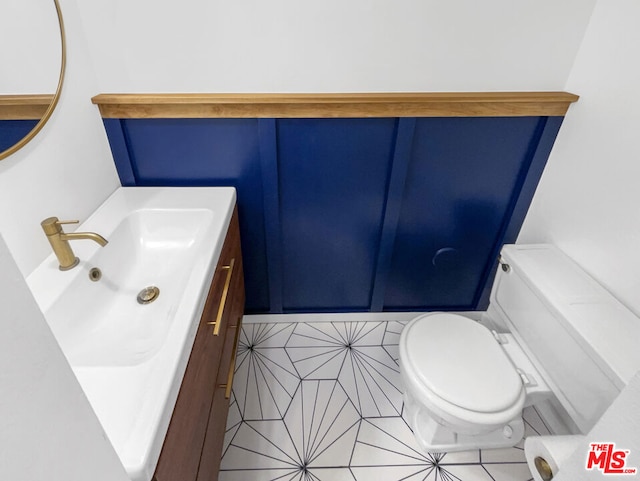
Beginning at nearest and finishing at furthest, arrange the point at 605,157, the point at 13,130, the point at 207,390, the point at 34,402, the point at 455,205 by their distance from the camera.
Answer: the point at 34,402
the point at 13,130
the point at 207,390
the point at 605,157
the point at 455,205

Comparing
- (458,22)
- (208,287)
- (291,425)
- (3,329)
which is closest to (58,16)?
A: (208,287)

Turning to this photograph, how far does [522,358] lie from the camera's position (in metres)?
1.32

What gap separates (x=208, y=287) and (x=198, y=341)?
0.47 feet

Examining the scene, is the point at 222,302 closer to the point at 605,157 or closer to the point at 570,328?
the point at 570,328

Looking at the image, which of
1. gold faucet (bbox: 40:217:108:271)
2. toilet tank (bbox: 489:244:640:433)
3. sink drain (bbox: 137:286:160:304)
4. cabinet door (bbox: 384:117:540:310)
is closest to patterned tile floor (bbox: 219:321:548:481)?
cabinet door (bbox: 384:117:540:310)

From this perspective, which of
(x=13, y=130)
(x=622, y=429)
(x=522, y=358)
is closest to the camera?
(x=622, y=429)

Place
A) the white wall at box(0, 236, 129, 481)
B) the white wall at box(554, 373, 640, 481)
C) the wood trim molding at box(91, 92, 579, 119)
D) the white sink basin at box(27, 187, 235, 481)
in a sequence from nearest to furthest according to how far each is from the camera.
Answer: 1. the white wall at box(0, 236, 129, 481)
2. the white wall at box(554, 373, 640, 481)
3. the white sink basin at box(27, 187, 235, 481)
4. the wood trim molding at box(91, 92, 579, 119)

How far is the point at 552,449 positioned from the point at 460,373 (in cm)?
32

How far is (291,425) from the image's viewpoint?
4.78 ft

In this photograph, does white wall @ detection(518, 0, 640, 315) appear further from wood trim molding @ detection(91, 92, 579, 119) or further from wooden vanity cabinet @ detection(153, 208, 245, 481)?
wooden vanity cabinet @ detection(153, 208, 245, 481)

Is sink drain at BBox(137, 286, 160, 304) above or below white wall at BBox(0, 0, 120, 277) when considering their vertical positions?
below

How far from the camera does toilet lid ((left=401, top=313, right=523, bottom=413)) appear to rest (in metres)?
1.12

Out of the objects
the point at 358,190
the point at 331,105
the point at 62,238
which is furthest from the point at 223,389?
the point at 331,105

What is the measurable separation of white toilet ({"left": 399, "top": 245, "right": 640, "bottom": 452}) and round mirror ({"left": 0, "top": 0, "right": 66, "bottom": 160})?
1.31 m
